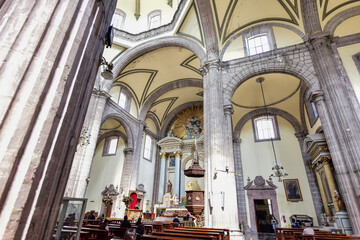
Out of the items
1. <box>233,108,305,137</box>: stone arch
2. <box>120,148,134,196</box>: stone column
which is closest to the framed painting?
<box>233,108,305,137</box>: stone arch

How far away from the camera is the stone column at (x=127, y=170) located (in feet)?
39.6

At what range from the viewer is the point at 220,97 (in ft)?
25.6

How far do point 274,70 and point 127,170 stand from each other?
405 inches

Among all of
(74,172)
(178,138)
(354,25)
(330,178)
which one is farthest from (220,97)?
(178,138)

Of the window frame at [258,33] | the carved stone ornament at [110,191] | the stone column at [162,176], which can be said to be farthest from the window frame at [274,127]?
the carved stone ornament at [110,191]

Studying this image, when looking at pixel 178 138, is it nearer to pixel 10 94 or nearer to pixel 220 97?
pixel 220 97

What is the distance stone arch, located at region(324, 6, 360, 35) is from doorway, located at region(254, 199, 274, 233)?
31.6 feet

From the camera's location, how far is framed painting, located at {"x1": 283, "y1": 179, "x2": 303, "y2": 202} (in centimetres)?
1015

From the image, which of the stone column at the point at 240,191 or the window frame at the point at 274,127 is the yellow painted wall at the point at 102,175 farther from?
the window frame at the point at 274,127

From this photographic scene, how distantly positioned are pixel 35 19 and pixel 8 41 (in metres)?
0.30

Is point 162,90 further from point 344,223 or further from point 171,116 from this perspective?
point 344,223

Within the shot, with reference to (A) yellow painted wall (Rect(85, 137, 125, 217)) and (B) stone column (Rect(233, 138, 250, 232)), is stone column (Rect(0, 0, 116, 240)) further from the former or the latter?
(A) yellow painted wall (Rect(85, 137, 125, 217))

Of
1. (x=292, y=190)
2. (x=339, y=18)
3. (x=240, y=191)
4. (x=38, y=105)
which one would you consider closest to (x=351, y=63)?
(x=339, y=18)

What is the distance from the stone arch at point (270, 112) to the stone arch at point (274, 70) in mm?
4760
